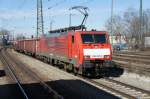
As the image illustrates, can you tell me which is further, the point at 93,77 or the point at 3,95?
the point at 93,77

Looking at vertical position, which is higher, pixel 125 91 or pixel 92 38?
pixel 92 38

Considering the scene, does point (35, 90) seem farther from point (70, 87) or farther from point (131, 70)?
point (131, 70)

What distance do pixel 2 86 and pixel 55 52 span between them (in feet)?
38.7

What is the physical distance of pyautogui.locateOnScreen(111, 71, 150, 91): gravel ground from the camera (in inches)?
843

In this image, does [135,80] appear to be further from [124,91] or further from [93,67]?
[124,91]

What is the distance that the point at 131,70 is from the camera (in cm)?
2791

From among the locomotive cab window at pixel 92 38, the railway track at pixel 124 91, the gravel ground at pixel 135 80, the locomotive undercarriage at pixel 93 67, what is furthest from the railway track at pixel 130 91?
the locomotive cab window at pixel 92 38

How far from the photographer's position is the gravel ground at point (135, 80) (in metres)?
21.4

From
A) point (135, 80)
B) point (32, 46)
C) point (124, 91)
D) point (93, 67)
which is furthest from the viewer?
point (32, 46)

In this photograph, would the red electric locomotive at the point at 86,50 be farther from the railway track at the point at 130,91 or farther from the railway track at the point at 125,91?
the railway track at the point at 125,91

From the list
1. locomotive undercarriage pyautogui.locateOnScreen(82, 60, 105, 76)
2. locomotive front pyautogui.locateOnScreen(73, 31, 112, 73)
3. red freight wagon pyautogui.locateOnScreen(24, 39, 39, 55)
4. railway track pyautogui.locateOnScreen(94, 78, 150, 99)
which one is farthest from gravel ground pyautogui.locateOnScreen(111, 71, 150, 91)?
red freight wagon pyautogui.locateOnScreen(24, 39, 39, 55)

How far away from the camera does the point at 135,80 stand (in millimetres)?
23859

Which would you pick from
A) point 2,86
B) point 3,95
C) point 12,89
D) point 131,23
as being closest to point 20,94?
point 3,95

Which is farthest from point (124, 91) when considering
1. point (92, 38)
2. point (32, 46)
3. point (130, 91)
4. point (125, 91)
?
point (32, 46)
